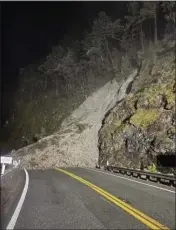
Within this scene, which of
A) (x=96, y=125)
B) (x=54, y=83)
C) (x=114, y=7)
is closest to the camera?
(x=96, y=125)

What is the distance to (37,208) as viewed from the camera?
10.5m

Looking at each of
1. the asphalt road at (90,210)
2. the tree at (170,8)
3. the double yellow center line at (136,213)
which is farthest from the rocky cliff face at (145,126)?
the double yellow center line at (136,213)

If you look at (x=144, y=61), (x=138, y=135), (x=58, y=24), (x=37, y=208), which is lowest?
(x=37, y=208)

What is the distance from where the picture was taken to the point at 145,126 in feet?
107

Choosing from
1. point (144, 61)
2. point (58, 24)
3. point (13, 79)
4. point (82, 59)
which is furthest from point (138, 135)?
point (13, 79)

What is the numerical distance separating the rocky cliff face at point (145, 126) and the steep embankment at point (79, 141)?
369cm

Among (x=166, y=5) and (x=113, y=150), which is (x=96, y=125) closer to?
(x=113, y=150)

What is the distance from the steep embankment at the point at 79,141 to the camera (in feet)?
148

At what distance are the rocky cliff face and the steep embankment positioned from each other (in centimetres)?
369

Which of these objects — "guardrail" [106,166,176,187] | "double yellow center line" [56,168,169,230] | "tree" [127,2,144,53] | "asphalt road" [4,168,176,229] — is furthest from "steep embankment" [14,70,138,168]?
"double yellow center line" [56,168,169,230]

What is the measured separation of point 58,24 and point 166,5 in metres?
60.6

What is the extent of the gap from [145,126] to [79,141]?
55.6 feet

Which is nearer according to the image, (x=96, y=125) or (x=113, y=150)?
(x=113, y=150)

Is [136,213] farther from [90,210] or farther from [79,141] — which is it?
[79,141]
